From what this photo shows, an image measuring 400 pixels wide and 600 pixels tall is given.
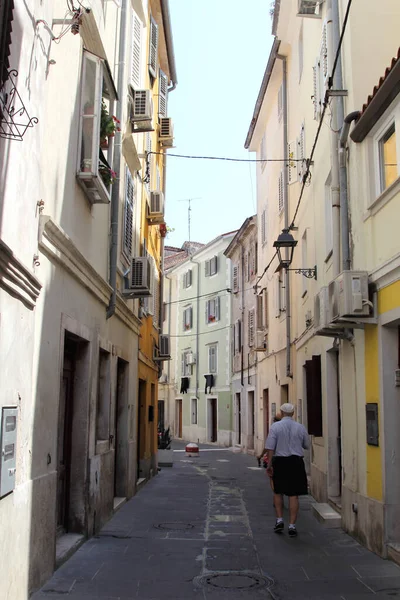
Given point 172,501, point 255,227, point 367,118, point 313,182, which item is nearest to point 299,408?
point 172,501

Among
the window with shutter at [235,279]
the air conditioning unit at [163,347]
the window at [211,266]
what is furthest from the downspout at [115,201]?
the window at [211,266]

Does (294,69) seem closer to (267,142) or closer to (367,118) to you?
(267,142)

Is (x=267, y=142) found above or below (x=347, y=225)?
above

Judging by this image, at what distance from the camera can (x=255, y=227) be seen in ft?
87.1

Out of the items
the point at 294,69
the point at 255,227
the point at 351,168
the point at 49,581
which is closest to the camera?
A: the point at 49,581

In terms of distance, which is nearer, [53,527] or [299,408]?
[53,527]

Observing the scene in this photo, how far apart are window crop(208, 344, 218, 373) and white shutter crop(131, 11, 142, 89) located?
23.7 metres

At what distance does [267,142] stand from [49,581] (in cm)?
1801

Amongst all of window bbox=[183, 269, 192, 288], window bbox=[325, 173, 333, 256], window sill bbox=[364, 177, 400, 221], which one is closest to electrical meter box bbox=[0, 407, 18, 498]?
window sill bbox=[364, 177, 400, 221]

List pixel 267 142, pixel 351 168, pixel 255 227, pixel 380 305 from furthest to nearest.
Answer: pixel 255 227 < pixel 267 142 < pixel 351 168 < pixel 380 305

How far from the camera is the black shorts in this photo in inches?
348

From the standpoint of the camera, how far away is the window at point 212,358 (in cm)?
3534

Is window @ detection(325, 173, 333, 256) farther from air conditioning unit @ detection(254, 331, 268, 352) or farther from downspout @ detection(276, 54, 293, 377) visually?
air conditioning unit @ detection(254, 331, 268, 352)

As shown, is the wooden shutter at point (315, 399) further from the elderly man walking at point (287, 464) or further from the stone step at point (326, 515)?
the elderly man walking at point (287, 464)
